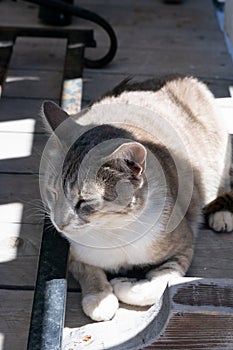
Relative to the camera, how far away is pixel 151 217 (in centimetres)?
219

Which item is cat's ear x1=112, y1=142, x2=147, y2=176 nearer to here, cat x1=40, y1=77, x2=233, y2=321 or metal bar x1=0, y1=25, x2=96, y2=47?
cat x1=40, y1=77, x2=233, y2=321

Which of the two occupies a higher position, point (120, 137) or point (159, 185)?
point (120, 137)

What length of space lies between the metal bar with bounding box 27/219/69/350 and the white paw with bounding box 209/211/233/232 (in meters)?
0.59

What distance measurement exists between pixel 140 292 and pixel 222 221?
52 cm

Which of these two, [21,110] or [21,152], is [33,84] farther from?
[21,152]

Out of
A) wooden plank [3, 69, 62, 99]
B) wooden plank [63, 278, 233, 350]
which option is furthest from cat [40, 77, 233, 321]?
wooden plank [3, 69, 62, 99]

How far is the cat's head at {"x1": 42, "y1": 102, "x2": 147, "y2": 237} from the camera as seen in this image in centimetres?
201

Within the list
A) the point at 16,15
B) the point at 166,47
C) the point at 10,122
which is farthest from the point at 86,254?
the point at 16,15

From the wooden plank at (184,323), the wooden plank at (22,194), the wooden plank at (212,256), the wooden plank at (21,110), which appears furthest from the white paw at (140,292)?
the wooden plank at (21,110)

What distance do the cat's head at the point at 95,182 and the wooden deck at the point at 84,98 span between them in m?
0.31

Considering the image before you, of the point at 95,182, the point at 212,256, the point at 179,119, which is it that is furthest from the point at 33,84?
the point at 95,182

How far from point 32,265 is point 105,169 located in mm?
559

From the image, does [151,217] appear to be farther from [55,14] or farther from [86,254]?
[55,14]

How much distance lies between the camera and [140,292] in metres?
2.20
